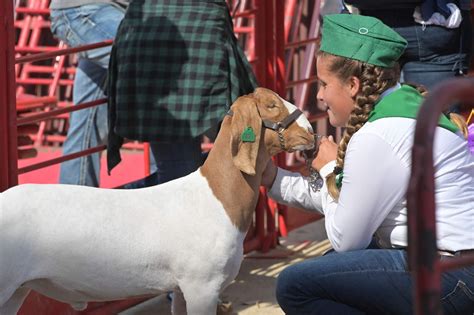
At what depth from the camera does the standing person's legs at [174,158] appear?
4.53 m

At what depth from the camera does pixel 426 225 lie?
1916mm

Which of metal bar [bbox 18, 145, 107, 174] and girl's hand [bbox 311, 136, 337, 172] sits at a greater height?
girl's hand [bbox 311, 136, 337, 172]

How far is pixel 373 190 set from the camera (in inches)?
121

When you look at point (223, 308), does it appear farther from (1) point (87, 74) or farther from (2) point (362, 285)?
(1) point (87, 74)

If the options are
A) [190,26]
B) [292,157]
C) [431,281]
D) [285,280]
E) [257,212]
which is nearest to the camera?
[431,281]

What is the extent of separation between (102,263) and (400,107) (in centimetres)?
111

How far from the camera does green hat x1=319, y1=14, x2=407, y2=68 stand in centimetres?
323

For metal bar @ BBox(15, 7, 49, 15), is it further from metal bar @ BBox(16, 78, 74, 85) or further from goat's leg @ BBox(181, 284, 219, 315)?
goat's leg @ BBox(181, 284, 219, 315)

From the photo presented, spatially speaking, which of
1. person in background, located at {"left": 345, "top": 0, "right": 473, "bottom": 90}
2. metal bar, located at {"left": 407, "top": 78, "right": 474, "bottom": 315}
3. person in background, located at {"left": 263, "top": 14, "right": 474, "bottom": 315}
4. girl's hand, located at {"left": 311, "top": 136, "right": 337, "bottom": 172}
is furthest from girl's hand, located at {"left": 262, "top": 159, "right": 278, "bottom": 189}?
metal bar, located at {"left": 407, "top": 78, "right": 474, "bottom": 315}

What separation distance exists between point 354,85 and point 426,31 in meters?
1.21

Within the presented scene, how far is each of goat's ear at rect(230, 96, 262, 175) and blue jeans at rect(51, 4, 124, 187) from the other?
6.73 feet

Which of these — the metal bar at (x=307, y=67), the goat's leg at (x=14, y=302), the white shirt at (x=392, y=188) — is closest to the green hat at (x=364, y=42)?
the white shirt at (x=392, y=188)

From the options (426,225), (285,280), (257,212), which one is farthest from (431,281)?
(257,212)

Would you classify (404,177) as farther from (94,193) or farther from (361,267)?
(94,193)
